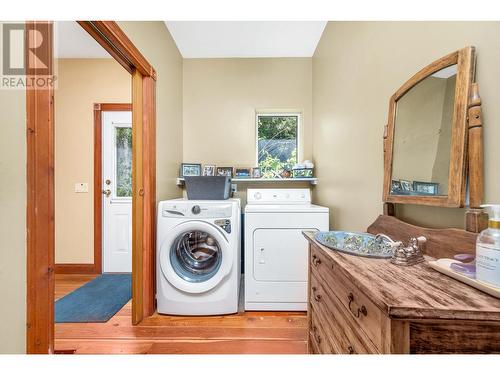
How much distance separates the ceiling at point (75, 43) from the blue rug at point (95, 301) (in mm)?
2551

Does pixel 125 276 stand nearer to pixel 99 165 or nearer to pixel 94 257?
pixel 94 257

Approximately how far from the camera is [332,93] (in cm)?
198

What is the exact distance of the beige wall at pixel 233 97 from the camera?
8.52 feet

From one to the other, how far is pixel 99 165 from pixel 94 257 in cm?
113

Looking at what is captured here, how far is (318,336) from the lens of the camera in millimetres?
1079

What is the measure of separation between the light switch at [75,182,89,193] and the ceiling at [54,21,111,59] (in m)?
1.52

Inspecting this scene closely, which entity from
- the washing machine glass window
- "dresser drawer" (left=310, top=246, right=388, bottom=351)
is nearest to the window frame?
the washing machine glass window

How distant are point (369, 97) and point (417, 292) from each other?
121 centimetres

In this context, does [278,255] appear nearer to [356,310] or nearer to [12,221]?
[356,310]

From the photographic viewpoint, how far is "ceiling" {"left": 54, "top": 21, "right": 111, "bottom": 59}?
6.88 ft

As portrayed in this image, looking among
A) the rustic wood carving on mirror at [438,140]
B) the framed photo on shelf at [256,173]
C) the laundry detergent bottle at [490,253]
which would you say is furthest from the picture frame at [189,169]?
the laundry detergent bottle at [490,253]

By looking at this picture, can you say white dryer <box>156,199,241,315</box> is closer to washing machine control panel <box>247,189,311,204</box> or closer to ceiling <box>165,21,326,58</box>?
washing machine control panel <box>247,189,311,204</box>

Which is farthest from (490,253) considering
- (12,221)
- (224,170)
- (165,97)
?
(165,97)
